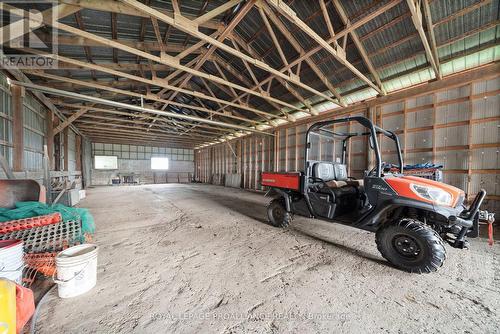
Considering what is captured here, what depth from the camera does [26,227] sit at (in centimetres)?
281

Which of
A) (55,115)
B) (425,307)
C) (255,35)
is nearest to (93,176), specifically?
(55,115)

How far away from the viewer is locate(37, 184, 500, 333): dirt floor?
5.36ft

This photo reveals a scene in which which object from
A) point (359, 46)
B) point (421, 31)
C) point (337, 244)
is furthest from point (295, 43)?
point (337, 244)

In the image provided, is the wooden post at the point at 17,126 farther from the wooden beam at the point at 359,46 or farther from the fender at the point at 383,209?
the wooden beam at the point at 359,46

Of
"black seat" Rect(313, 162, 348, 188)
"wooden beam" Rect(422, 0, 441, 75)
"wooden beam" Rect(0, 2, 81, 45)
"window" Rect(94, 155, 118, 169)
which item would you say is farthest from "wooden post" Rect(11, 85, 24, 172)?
"window" Rect(94, 155, 118, 169)

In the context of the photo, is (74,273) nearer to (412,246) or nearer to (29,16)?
(412,246)

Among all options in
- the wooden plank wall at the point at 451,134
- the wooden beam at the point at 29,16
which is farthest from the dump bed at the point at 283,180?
the wooden beam at the point at 29,16

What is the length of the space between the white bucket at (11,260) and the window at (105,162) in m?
22.1

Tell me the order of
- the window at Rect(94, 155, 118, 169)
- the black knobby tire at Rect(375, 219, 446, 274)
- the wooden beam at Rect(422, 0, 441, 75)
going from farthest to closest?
the window at Rect(94, 155, 118, 169) < the wooden beam at Rect(422, 0, 441, 75) < the black knobby tire at Rect(375, 219, 446, 274)

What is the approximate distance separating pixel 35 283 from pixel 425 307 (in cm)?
462

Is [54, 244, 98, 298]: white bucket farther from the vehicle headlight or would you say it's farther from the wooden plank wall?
the wooden plank wall

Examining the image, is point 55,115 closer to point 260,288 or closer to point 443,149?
point 260,288

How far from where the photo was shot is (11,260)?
1.77 m

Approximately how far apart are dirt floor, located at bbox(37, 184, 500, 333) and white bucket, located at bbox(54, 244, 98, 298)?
94 mm
